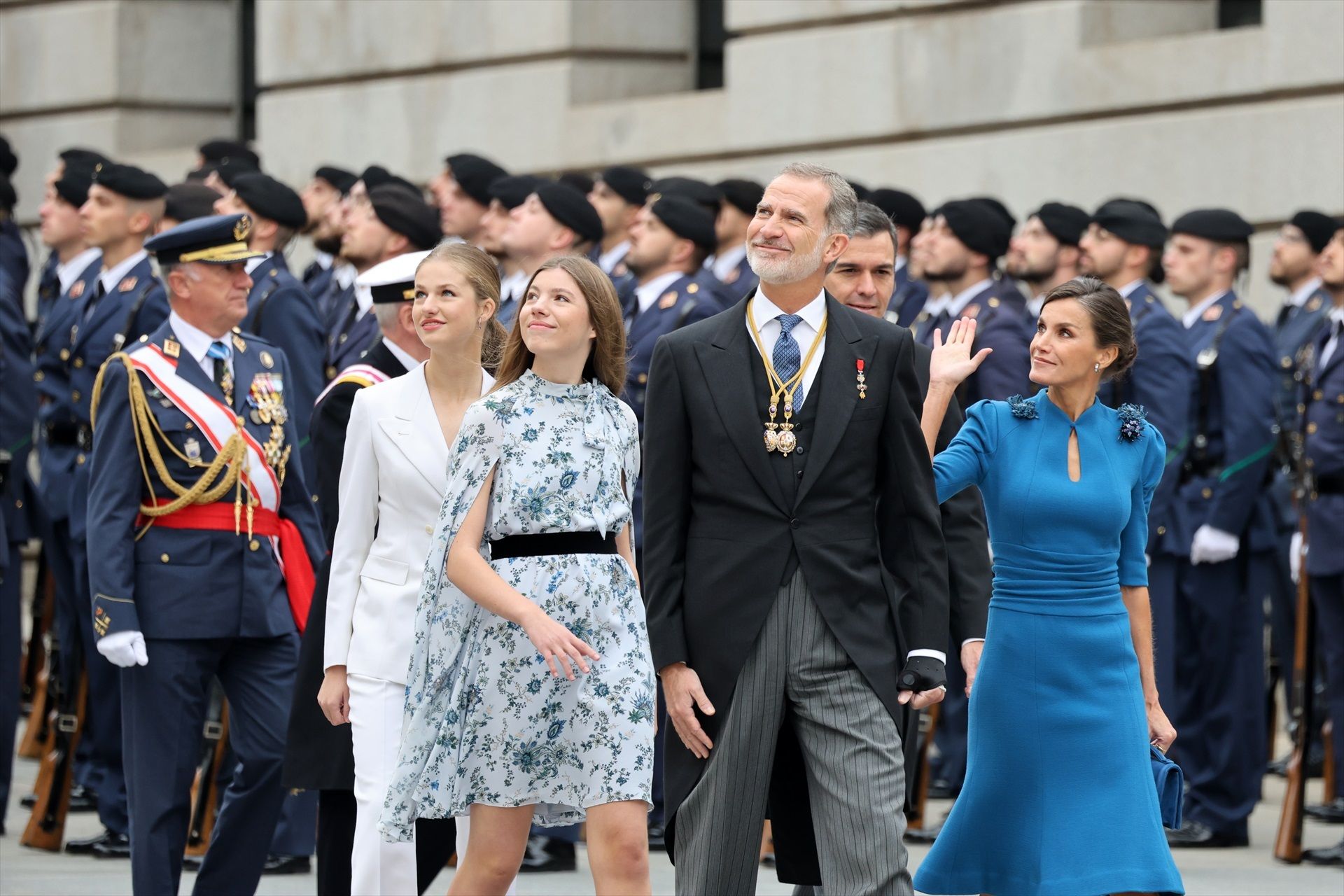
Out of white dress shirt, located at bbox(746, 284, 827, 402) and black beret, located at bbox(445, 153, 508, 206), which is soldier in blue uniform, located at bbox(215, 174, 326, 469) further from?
white dress shirt, located at bbox(746, 284, 827, 402)

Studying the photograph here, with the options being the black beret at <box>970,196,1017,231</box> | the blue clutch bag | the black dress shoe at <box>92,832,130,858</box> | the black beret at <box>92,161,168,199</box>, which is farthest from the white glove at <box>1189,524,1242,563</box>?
the black beret at <box>92,161,168,199</box>

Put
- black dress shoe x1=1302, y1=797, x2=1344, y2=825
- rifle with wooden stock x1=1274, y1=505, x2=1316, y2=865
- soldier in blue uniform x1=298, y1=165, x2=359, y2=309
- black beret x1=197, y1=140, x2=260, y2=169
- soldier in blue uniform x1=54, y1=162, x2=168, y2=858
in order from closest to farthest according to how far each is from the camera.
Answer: rifle with wooden stock x1=1274, y1=505, x2=1316, y2=865 < soldier in blue uniform x1=54, y1=162, x2=168, y2=858 < black dress shoe x1=1302, y1=797, x2=1344, y2=825 < soldier in blue uniform x1=298, y1=165, x2=359, y2=309 < black beret x1=197, y1=140, x2=260, y2=169

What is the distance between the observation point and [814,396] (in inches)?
232

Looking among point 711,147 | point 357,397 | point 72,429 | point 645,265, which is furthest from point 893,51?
point 357,397

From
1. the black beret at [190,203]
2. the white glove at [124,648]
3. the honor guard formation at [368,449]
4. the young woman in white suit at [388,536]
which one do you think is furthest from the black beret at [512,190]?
the young woman in white suit at [388,536]

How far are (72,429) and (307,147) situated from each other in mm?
6857

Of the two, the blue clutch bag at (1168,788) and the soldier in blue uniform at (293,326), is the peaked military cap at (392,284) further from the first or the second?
the blue clutch bag at (1168,788)

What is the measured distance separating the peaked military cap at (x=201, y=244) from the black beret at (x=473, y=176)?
4788mm

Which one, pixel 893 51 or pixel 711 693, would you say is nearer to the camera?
pixel 711 693

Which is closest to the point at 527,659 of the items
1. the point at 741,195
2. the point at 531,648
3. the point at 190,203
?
the point at 531,648

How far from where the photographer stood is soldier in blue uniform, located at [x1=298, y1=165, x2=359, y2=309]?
39.2 feet

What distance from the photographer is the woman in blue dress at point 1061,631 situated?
6.41 m

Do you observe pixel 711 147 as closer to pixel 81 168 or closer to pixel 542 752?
pixel 81 168

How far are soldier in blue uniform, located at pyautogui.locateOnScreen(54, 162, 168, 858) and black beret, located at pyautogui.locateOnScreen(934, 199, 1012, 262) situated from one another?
3.29 metres
